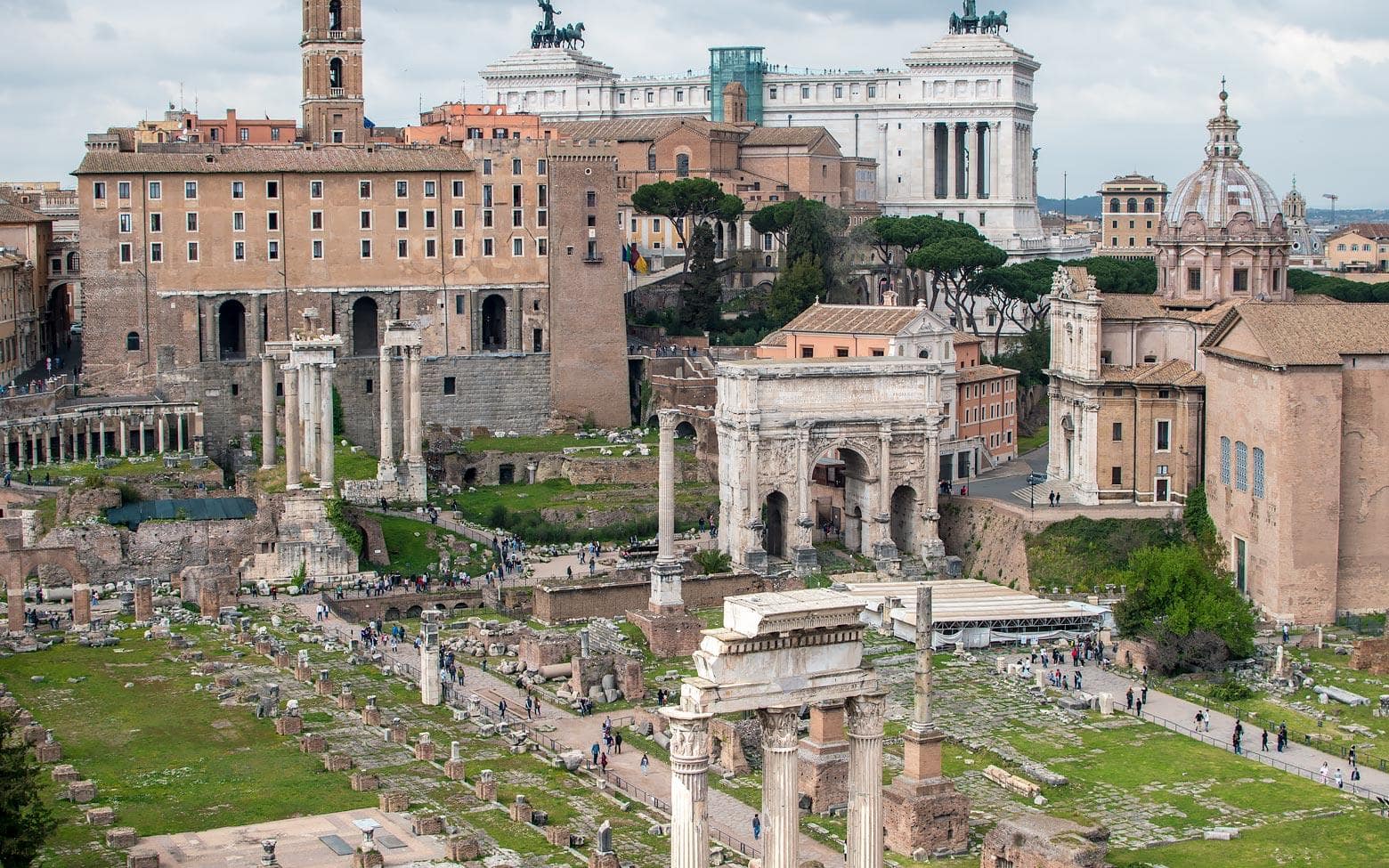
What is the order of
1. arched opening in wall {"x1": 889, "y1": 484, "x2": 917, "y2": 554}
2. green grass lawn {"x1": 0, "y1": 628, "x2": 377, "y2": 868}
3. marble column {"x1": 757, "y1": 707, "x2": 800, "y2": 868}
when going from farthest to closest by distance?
arched opening in wall {"x1": 889, "y1": 484, "x2": 917, "y2": 554}
green grass lawn {"x1": 0, "y1": 628, "x2": 377, "y2": 868}
marble column {"x1": 757, "y1": 707, "x2": 800, "y2": 868}

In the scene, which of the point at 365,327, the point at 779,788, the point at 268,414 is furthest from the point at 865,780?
the point at 365,327

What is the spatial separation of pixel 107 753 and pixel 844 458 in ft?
95.0

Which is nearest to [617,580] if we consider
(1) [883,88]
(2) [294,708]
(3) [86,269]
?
(2) [294,708]

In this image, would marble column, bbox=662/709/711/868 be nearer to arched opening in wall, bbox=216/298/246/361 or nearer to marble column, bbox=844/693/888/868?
marble column, bbox=844/693/888/868

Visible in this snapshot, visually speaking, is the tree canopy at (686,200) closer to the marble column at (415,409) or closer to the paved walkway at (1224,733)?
the marble column at (415,409)

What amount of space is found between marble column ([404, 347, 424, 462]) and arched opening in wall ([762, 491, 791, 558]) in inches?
465

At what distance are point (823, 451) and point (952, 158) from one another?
5064 cm

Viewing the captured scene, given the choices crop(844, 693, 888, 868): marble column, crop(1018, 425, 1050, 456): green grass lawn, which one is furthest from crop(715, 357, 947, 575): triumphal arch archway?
crop(844, 693, 888, 868): marble column

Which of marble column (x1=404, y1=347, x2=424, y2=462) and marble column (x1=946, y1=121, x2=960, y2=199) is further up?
marble column (x1=946, y1=121, x2=960, y2=199)

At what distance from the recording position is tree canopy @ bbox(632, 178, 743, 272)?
301 feet

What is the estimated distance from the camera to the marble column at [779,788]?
31469 millimetres

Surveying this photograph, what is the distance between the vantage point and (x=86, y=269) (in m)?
75.7

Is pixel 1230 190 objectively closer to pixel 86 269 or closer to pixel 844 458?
pixel 844 458

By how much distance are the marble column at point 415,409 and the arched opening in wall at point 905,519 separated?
1528 cm
